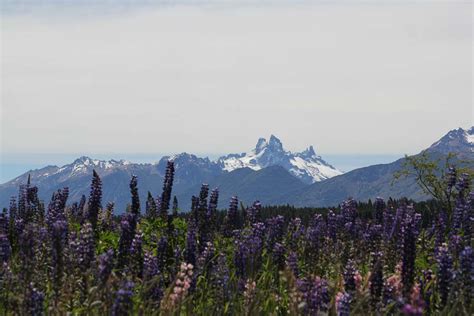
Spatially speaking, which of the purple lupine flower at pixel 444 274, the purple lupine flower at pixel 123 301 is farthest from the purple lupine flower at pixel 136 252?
the purple lupine flower at pixel 444 274

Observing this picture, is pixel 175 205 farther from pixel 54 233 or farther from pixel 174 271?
pixel 54 233

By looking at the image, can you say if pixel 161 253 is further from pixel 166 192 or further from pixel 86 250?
pixel 166 192

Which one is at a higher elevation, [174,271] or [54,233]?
[54,233]

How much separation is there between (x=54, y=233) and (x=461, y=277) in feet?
18.7

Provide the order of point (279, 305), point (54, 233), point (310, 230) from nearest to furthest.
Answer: point (54, 233) → point (279, 305) → point (310, 230)

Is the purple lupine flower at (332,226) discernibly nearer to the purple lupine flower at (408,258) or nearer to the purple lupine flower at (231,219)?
the purple lupine flower at (231,219)

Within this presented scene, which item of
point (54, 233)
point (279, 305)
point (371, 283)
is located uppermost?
point (54, 233)

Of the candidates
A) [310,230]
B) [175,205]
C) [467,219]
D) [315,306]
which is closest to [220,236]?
[175,205]

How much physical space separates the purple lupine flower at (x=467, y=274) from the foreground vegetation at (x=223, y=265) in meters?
0.02

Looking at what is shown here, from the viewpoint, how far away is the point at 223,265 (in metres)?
11.7

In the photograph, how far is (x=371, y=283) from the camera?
984 cm

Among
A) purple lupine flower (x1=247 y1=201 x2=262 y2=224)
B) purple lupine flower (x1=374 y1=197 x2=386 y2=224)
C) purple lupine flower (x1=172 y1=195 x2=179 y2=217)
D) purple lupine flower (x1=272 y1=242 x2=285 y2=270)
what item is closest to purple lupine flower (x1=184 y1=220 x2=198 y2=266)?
purple lupine flower (x1=272 y1=242 x2=285 y2=270)

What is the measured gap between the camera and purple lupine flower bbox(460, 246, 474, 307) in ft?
29.7

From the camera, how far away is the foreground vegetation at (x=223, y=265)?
8.57 metres
